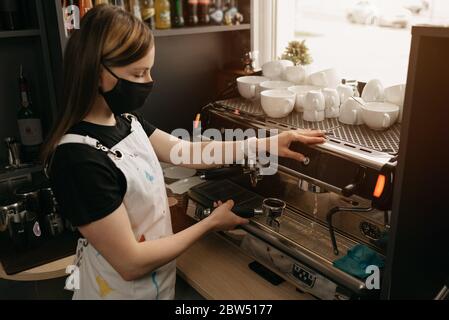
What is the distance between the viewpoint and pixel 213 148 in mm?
1390

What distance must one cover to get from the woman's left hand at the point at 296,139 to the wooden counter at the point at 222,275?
0.34 metres

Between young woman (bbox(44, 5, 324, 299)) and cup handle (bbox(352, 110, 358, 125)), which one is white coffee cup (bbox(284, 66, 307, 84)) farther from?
young woman (bbox(44, 5, 324, 299))

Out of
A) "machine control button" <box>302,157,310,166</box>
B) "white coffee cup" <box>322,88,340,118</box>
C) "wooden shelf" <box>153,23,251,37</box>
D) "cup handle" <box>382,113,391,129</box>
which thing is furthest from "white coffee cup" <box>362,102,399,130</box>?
"wooden shelf" <box>153,23,251,37</box>

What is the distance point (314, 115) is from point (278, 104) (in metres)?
0.12

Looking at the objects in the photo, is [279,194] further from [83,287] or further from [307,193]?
[83,287]

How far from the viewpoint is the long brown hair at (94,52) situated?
3.09 feet

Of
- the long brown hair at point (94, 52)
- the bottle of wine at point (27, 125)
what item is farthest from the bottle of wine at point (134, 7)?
the long brown hair at point (94, 52)

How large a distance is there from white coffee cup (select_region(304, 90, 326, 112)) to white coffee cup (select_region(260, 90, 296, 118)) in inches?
2.5

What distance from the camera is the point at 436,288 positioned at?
1.10m

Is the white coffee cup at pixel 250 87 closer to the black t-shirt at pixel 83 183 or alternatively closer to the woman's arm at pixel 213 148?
the woman's arm at pixel 213 148

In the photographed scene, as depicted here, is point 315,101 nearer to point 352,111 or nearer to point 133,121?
point 352,111

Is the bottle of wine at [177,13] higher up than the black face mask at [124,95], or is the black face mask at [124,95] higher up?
the bottle of wine at [177,13]

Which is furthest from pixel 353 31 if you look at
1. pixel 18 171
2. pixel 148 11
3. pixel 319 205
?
pixel 18 171
